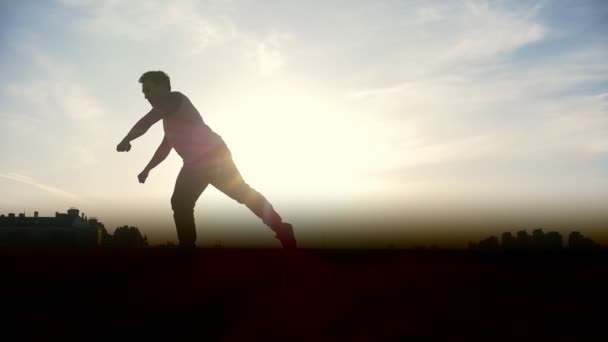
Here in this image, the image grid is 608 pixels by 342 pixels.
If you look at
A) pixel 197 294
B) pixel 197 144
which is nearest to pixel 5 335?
pixel 197 294

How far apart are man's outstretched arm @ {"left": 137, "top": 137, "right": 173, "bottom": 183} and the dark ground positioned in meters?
1.13

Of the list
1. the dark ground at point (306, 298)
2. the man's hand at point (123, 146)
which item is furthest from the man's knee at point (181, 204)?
the man's hand at point (123, 146)

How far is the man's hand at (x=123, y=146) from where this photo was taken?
5.54m

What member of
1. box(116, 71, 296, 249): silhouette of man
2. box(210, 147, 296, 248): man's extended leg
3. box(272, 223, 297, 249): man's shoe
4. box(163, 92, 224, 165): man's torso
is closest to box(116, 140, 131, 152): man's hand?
box(116, 71, 296, 249): silhouette of man

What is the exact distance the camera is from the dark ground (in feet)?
8.12

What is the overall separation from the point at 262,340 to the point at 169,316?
758 millimetres

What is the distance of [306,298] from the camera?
323cm

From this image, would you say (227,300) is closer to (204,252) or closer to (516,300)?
(516,300)

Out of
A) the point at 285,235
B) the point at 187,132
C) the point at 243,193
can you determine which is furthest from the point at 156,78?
the point at 285,235

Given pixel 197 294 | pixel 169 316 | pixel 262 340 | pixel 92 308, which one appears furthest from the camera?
pixel 197 294

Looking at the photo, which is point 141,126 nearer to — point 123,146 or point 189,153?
point 123,146

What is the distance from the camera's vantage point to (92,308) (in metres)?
3.04

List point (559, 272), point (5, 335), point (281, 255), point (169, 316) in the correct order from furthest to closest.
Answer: point (281, 255) < point (559, 272) < point (169, 316) < point (5, 335)

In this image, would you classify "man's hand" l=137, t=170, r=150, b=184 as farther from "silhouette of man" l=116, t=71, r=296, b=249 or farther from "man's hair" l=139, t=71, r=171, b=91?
"man's hair" l=139, t=71, r=171, b=91
